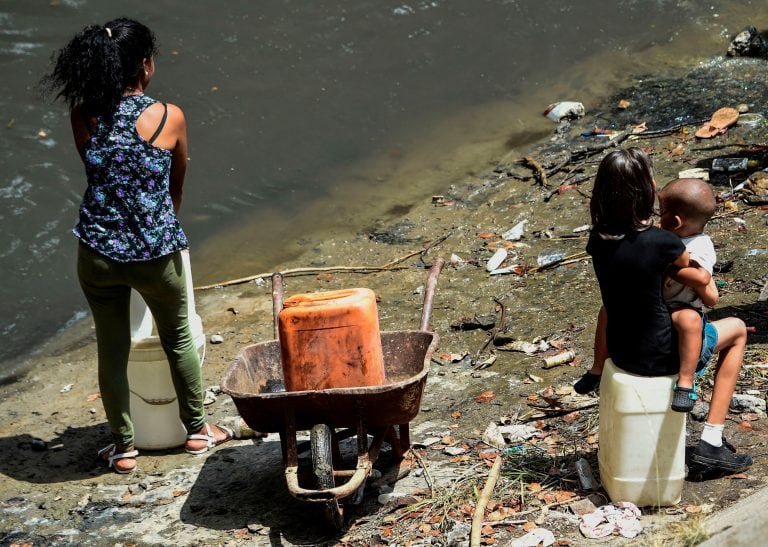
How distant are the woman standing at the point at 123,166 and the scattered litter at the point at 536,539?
2083mm

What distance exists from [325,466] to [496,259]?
11.6 ft

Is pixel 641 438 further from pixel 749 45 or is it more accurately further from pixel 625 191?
pixel 749 45

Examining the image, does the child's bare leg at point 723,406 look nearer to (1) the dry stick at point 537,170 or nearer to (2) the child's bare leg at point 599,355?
(2) the child's bare leg at point 599,355

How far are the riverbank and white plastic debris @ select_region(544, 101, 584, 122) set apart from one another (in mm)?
199

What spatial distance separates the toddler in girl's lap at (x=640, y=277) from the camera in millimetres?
3406

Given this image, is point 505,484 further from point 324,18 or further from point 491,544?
point 324,18

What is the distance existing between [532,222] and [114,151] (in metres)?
4.11

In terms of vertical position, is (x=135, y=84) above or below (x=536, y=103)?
above

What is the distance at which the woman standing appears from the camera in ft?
13.8

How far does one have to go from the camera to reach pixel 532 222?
750 centimetres

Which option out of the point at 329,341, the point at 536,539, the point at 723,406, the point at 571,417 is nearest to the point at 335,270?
the point at 571,417

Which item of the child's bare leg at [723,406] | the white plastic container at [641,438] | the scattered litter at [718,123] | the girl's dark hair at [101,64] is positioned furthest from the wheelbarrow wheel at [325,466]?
the scattered litter at [718,123]

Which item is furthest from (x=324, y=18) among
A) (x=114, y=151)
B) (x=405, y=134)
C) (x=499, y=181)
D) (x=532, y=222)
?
(x=114, y=151)

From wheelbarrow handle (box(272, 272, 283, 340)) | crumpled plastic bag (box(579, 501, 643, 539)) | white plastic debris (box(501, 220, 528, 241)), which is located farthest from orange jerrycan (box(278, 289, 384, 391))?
white plastic debris (box(501, 220, 528, 241))
